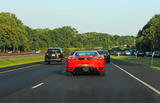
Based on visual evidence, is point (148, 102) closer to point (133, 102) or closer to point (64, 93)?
point (133, 102)

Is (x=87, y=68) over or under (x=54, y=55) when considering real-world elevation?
under

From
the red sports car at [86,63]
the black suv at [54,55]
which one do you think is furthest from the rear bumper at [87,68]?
the black suv at [54,55]

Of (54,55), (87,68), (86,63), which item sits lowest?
(87,68)

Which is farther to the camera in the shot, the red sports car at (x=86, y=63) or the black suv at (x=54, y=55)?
the black suv at (x=54, y=55)

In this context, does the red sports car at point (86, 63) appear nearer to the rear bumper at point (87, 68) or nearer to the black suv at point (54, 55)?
the rear bumper at point (87, 68)

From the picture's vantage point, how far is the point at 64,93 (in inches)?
372

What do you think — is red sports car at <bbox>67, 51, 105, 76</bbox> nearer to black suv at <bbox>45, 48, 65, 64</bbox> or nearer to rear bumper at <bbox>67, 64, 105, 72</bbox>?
rear bumper at <bbox>67, 64, 105, 72</bbox>

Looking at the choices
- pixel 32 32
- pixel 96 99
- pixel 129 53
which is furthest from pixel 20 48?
pixel 96 99

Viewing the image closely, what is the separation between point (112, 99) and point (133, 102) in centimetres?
71

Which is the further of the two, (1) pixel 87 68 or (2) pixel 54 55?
(2) pixel 54 55

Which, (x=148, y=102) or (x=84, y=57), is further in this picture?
(x=84, y=57)

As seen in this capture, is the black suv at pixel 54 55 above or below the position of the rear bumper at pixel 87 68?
above

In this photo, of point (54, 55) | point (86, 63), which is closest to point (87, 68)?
point (86, 63)

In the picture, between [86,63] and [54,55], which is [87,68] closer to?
[86,63]
